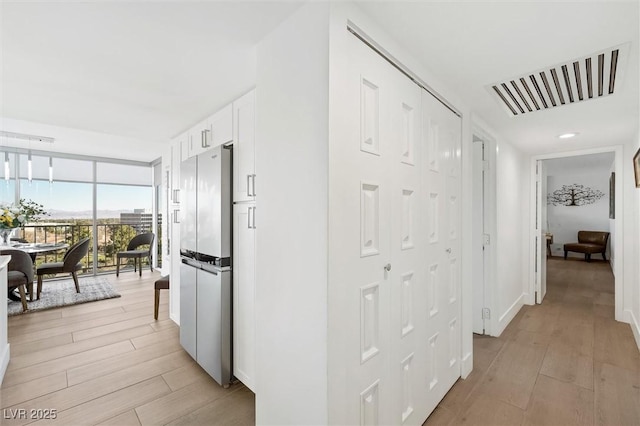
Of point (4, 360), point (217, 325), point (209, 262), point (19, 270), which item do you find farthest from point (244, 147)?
point (19, 270)

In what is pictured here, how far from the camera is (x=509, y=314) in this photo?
3426mm

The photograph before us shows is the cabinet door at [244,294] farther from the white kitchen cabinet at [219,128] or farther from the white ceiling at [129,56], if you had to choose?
the white ceiling at [129,56]

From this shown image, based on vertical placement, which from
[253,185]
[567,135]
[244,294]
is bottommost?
[244,294]

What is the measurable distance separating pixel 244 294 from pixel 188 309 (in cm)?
83

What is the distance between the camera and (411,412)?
62.6 inches

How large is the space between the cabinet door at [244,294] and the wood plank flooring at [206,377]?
0.21 meters

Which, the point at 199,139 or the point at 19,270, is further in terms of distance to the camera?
the point at 19,270

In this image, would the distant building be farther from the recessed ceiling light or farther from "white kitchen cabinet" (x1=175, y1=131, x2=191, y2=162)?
the recessed ceiling light

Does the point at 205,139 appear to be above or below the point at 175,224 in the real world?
above

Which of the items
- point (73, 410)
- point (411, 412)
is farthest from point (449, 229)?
point (73, 410)

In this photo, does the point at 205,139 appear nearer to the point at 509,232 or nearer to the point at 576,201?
the point at 509,232

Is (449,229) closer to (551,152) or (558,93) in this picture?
(558,93)

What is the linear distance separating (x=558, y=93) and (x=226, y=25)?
2286 millimetres

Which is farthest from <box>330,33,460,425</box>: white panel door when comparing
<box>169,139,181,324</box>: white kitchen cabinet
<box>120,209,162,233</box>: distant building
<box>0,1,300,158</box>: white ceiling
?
<box>120,209,162,233</box>: distant building
